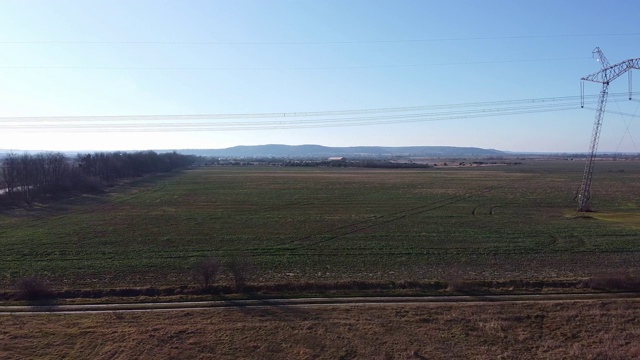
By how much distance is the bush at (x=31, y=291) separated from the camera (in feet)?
65.2

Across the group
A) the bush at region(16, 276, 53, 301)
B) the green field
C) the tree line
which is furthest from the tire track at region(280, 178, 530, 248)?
the tree line

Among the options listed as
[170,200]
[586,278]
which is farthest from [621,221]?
[170,200]

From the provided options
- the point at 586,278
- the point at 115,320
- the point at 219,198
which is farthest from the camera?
the point at 219,198

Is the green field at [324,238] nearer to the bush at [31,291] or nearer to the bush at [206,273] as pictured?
the bush at [206,273]

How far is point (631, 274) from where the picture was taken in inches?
867

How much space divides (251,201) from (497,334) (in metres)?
45.6

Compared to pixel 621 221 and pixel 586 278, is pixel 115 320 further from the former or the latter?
pixel 621 221

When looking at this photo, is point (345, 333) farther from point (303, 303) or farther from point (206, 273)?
point (206, 273)

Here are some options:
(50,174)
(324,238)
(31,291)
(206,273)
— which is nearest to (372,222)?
(324,238)

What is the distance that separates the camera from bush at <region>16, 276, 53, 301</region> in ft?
65.2

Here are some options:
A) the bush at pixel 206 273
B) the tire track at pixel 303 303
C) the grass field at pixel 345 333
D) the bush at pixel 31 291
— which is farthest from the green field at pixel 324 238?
the grass field at pixel 345 333

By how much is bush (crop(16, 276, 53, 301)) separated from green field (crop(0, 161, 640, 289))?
5.56ft

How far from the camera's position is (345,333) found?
1591 cm

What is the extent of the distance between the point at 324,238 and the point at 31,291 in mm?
18872
